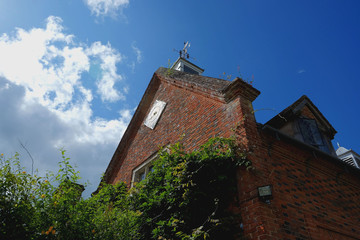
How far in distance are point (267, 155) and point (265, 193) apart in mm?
1241

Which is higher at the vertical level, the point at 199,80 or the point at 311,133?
the point at 199,80

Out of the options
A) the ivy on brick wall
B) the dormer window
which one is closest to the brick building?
the dormer window

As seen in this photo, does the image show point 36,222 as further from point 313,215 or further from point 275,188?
point 313,215

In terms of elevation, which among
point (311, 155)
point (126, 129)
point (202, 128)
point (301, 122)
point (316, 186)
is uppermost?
point (126, 129)

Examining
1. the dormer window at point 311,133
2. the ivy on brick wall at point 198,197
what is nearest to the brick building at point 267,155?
the dormer window at point 311,133

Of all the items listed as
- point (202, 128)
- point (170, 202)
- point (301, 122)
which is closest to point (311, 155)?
point (301, 122)

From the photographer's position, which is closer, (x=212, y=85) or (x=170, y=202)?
(x=170, y=202)

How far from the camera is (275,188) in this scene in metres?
4.68

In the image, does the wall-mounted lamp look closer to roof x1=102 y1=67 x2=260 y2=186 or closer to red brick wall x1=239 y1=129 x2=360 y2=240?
red brick wall x1=239 y1=129 x2=360 y2=240

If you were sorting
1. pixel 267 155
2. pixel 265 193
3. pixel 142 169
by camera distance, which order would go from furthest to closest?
1. pixel 142 169
2. pixel 267 155
3. pixel 265 193

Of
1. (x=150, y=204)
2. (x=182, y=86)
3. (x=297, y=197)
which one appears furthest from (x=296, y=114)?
(x=150, y=204)

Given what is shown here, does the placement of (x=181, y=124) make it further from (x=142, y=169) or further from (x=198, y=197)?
A: (x=198, y=197)

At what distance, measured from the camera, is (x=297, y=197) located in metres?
5.04

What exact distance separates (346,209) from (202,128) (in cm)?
427
